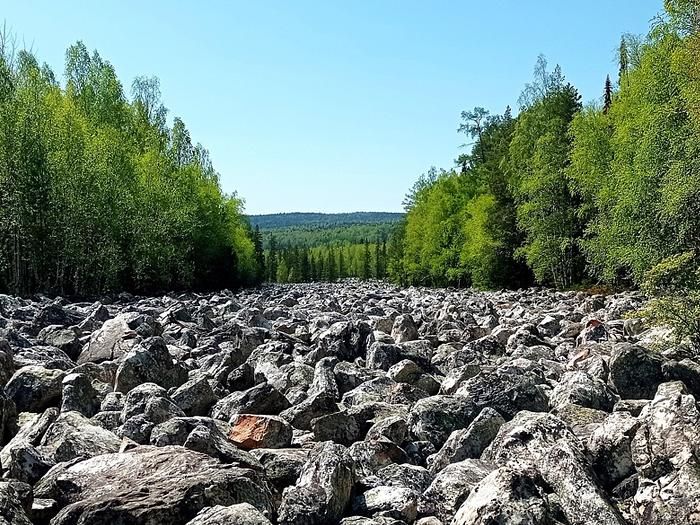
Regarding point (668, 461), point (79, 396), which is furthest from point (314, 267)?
point (668, 461)

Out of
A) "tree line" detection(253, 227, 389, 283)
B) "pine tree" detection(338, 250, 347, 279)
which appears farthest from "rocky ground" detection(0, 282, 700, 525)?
"pine tree" detection(338, 250, 347, 279)

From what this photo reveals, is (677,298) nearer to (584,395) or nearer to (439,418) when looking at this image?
(584,395)

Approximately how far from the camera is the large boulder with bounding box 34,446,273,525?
369 cm

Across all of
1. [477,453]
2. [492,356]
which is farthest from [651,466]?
[492,356]

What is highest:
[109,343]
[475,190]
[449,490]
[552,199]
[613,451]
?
[475,190]

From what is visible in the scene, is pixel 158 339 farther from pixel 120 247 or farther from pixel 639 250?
pixel 120 247

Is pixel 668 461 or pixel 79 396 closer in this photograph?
pixel 668 461

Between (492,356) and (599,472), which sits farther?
(492,356)

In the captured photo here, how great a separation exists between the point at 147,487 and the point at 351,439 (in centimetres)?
248

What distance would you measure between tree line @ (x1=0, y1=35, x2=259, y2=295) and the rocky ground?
18.8m

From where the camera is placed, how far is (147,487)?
3.88 metres

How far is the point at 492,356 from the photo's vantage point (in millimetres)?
10125

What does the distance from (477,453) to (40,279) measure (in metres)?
27.8

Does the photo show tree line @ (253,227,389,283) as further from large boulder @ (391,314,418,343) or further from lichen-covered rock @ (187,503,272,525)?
lichen-covered rock @ (187,503,272,525)
